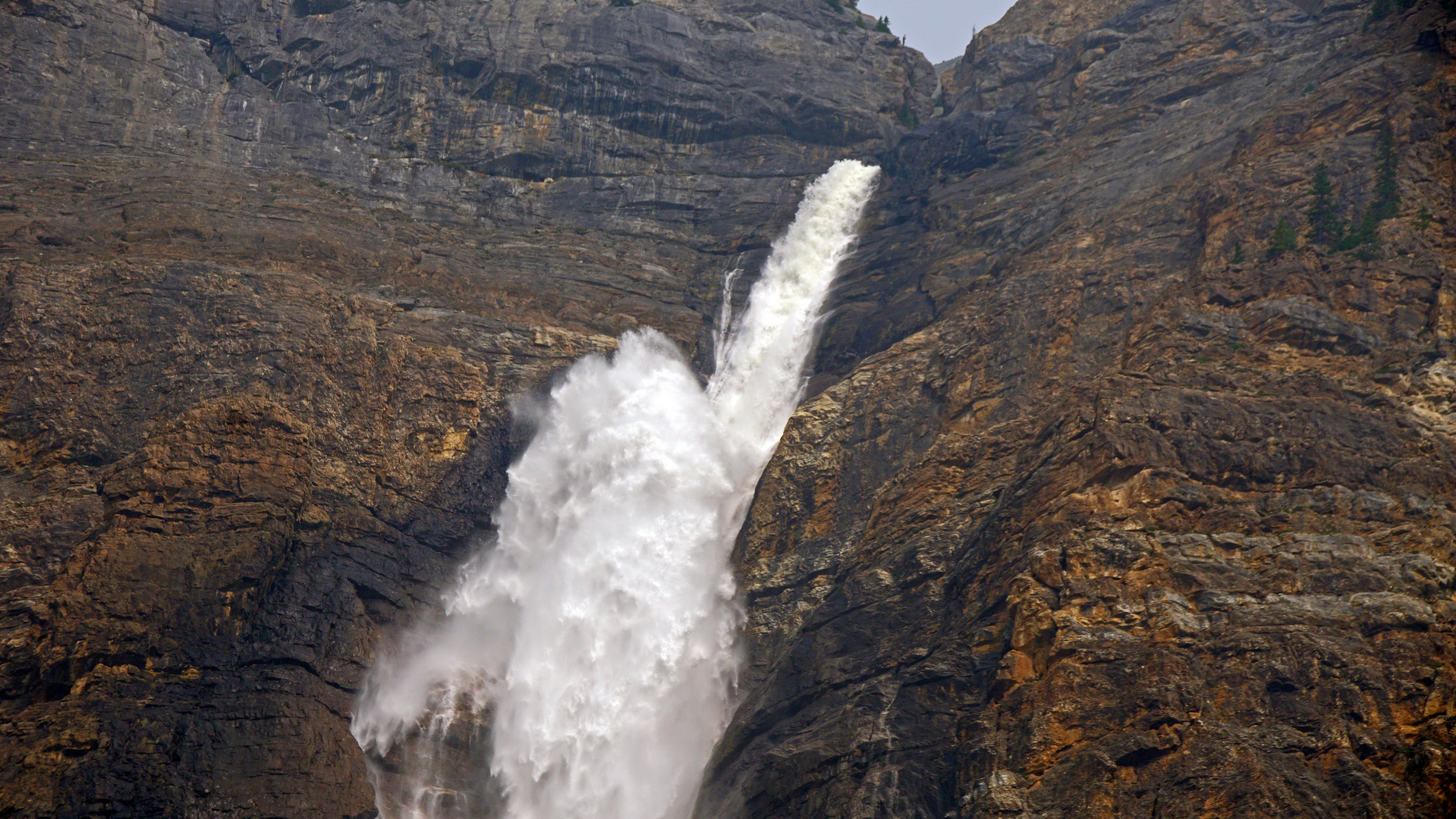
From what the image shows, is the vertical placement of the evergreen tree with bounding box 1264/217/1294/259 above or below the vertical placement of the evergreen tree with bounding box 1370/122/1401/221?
below

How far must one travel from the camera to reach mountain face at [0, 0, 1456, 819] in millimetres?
25109

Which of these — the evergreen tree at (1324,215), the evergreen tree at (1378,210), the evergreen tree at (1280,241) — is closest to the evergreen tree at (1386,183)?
the evergreen tree at (1378,210)

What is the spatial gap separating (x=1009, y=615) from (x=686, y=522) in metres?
16.8

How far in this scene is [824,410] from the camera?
4147cm

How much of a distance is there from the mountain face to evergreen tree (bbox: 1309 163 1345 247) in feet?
0.82

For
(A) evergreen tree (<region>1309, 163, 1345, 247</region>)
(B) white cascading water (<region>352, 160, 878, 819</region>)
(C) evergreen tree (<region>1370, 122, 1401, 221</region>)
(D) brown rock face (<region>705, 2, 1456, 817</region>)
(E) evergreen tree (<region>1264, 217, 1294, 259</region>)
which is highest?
(C) evergreen tree (<region>1370, 122, 1401, 221</region>)

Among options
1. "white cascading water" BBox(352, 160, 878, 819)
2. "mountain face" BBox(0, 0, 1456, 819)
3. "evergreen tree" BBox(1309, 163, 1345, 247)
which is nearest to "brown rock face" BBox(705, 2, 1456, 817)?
"mountain face" BBox(0, 0, 1456, 819)

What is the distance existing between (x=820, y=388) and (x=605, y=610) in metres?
13.3

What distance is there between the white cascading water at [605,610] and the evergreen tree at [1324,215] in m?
20.2

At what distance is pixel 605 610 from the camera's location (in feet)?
129

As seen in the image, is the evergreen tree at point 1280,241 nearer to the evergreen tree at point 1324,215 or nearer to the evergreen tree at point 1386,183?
the evergreen tree at point 1324,215

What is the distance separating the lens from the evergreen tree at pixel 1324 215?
33.3 m

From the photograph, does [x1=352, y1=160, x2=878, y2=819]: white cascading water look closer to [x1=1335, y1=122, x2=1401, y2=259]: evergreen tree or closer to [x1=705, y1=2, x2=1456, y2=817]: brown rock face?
[x1=705, y1=2, x2=1456, y2=817]: brown rock face

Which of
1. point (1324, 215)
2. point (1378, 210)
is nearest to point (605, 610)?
point (1324, 215)
